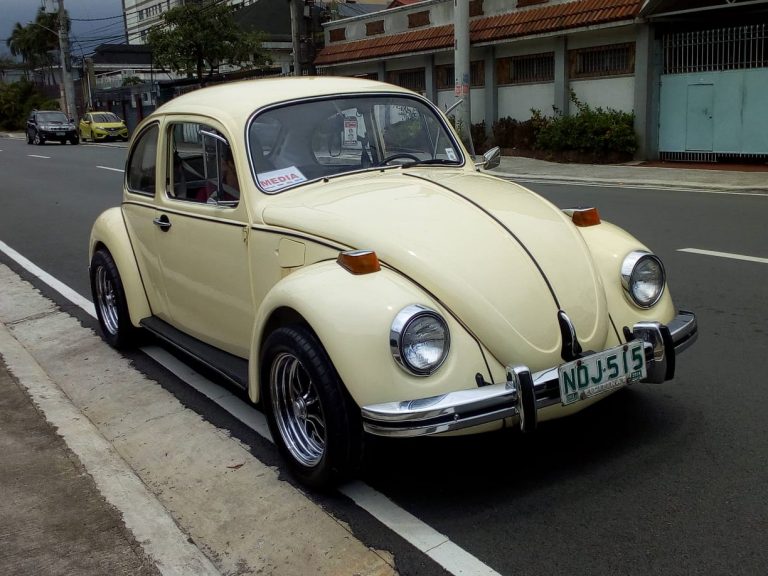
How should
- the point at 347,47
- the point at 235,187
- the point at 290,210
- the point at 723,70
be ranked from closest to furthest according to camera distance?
the point at 290,210 → the point at 235,187 → the point at 723,70 → the point at 347,47

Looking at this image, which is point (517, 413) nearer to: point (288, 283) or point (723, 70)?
point (288, 283)

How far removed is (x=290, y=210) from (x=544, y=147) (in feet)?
59.5

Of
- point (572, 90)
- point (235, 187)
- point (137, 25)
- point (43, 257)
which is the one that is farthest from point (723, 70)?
point (137, 25)

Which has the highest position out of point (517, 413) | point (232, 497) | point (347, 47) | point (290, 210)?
point (347, 47)

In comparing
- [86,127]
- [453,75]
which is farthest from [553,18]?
[86,127]

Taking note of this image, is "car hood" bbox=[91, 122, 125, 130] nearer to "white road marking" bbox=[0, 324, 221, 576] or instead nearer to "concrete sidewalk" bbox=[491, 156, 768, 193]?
"concrete sidewalk" bbox=[491, 156, 768, 193]

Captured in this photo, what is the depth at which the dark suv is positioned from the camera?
126 ft

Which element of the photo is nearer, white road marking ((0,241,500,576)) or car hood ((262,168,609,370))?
white road marking ((0,241,500,576))

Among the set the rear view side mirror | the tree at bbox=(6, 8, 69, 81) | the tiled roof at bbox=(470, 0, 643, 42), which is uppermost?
the tree at bbox=(6, 8, 69, 81)

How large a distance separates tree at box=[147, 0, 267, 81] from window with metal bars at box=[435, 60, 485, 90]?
14423 millimetres

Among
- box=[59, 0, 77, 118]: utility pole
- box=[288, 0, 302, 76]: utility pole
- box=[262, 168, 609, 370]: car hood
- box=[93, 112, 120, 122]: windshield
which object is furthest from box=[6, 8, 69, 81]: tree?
box=[262, 168, 609, 370]: car hood

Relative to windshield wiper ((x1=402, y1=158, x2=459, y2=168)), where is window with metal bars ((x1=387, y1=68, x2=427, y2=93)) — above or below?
above

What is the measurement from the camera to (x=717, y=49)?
57.1 ft

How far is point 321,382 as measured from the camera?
135 inches
